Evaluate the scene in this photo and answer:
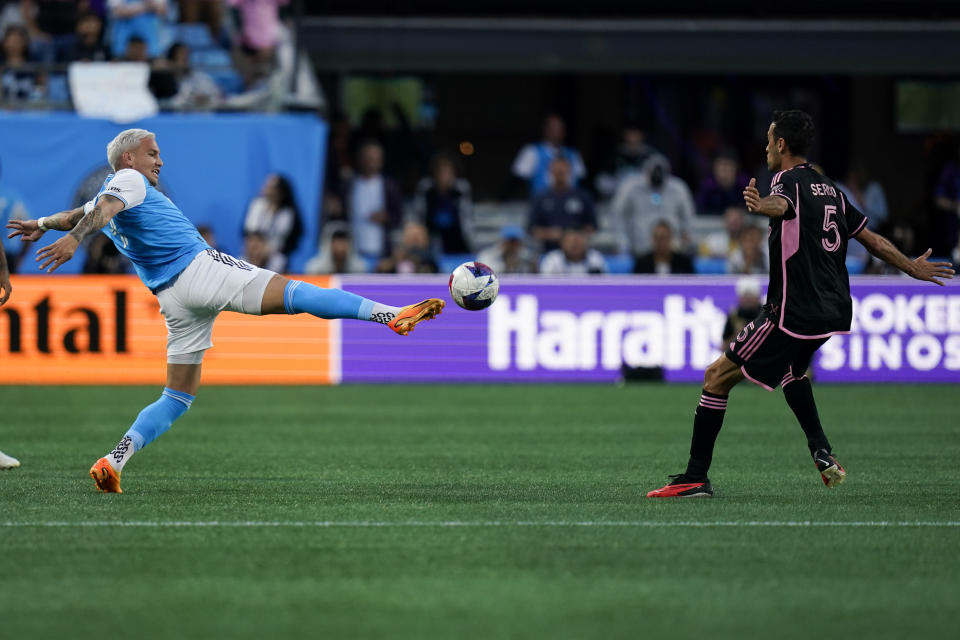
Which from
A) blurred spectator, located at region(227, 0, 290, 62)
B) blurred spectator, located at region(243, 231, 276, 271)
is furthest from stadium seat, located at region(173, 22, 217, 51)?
blurred spectator, located at region(243, 231, 276, 271)

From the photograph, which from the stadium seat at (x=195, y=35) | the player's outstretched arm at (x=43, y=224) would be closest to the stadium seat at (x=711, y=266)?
the stadium seat at (x=195, y=35)

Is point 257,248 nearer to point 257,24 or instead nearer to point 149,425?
point 257,24

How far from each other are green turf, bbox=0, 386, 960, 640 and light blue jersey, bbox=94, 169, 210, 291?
1223 millimetres

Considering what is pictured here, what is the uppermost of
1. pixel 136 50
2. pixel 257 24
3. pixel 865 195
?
pixel 257 24

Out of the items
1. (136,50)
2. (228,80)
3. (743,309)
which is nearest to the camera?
(743,309)

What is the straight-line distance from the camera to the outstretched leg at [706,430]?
8328 millimetres

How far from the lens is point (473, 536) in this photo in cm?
705

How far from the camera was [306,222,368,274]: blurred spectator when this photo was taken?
18.7 metres

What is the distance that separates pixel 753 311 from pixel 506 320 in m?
2.71

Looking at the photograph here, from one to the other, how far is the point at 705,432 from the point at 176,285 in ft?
9.57

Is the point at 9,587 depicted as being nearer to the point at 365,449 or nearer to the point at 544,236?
the point at 365,449

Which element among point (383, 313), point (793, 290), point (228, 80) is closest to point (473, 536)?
point (383, 313)

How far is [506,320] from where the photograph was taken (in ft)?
57.8

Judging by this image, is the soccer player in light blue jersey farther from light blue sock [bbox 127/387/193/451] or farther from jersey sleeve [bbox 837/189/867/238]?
jersey sleeve [bbox 837/189/867/238]
